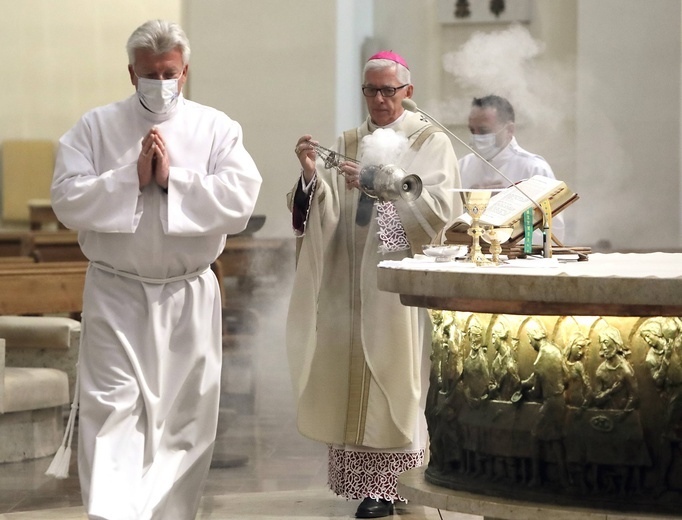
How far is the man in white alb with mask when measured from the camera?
24.3 feet

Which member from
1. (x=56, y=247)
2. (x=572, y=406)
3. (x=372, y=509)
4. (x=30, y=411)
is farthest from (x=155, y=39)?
(x=56, y=247)

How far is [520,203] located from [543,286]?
767 mm

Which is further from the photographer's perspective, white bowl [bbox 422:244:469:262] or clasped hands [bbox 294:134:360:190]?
clasped hands [bbox 294:134:360:190]

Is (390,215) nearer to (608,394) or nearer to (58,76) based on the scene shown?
(608,394)

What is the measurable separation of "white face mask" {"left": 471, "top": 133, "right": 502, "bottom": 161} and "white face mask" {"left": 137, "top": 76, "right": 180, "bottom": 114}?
2955mm

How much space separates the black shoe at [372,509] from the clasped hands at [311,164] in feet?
4.23

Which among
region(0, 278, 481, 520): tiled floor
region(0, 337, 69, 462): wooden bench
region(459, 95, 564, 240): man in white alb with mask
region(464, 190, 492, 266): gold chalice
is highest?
region(459, 95, 564, 240): man in white alb with mask

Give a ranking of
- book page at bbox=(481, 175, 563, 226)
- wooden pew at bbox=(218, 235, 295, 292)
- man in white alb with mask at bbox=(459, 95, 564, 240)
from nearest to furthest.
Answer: book page at bbox=(481, 175, 563, 226) → man in white alb with mask at bbox=(459, 95, 564, 240) → wooden pew at bbox=(218, 235, 295, 292)

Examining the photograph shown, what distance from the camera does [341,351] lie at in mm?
5766

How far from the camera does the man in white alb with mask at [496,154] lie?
24.3 feet

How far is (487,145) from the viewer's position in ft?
24.9

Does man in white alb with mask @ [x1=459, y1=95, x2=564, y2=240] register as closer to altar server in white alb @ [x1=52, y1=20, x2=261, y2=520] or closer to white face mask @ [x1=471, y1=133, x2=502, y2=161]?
white face mask @ [x1=471, y1=133, x2=502, y2=161]

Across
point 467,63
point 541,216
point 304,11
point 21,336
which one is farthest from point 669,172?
point 541,216

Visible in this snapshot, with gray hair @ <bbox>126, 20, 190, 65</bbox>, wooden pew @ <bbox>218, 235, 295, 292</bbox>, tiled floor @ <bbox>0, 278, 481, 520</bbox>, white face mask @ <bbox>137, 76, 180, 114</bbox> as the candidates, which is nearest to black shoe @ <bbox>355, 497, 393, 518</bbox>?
tiled floor @ <bbox>0, 278, 481, 520</bbox>
